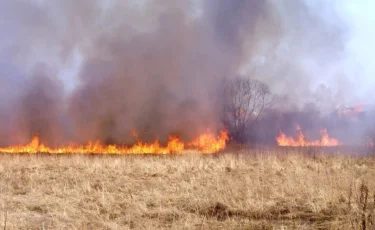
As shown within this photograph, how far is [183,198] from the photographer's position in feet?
30.2

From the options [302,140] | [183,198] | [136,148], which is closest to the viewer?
[183,198]

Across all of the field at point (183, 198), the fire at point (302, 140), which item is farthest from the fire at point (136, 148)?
the field at point (183, 198)

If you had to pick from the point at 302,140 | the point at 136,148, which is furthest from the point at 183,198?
the point at 302,140

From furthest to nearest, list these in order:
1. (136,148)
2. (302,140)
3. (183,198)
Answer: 1. (302,140)
2. (136,148)
3. (183,198)

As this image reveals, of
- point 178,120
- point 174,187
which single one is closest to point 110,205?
point 174,187

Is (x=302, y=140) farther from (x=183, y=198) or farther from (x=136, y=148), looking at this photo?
(x=183, y=198)

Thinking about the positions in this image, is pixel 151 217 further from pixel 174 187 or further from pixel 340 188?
pixel 340 188

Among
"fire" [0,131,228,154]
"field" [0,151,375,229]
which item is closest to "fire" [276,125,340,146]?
"fire" [0,131,228,154]

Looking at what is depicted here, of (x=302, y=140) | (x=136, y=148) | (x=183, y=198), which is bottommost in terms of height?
(x=183, y=198)

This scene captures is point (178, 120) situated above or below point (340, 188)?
above

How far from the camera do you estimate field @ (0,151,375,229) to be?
6.79 metres

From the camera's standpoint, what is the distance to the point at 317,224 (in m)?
6.61

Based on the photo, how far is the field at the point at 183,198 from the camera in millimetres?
6789

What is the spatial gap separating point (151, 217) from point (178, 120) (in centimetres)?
2433
